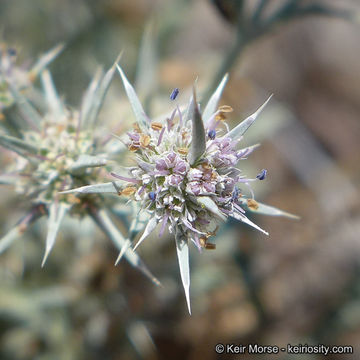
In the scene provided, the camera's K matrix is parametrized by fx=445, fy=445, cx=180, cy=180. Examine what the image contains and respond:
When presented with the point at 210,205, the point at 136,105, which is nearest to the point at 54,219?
the point at 136,105

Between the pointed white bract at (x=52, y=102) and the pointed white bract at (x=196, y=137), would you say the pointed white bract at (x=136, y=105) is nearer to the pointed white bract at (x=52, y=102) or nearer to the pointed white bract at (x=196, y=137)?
the pointed white bract at (x=196, y=137)

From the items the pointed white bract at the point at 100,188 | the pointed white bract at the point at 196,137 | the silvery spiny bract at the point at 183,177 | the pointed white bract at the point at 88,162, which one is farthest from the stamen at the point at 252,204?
the pointed white bract at the point at 88,162

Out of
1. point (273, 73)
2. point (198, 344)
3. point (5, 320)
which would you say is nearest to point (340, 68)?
point (273, 73)

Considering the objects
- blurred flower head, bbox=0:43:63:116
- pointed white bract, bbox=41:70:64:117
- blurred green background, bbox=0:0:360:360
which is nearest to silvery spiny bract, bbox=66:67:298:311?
pointed white bract, bbox=41:70:64:117

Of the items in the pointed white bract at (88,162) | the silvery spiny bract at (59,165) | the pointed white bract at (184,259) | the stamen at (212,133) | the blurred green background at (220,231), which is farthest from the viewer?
the blurred green background at (220,231)

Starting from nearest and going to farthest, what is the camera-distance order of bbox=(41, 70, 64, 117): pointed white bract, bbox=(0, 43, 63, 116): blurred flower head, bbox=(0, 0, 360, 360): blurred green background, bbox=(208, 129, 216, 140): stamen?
bbox=(208, 129, 216, 140): stamen < bbox=(41, 70, 64, 117): pointed white bract < bbox=(0, 43, 63, 116): blurred flower head < bbox=(0, 0, 360, 360): blurred green background

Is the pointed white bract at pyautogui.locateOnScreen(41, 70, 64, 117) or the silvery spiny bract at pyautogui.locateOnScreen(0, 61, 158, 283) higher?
the pointed white bract at pyautogui.locateOnScreen(41, 70, 64, 117)

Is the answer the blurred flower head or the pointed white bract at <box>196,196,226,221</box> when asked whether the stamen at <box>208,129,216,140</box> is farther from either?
the blurred flower head

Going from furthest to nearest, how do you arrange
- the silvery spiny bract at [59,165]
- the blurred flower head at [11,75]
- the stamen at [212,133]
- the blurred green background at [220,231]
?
the blurred green background at [220,231] → the blurred flower head at [11,75] → the silvery spiny bract at [59,165] → the stamen at [212,133]
